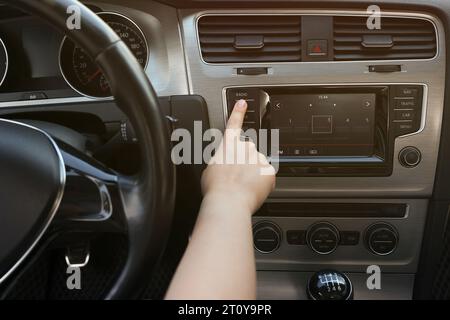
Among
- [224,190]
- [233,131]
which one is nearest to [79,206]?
[224,190]

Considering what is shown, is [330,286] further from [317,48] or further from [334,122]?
[317,48]

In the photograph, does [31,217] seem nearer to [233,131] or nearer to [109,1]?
[233,131]

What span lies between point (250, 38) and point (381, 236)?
67 centimetres

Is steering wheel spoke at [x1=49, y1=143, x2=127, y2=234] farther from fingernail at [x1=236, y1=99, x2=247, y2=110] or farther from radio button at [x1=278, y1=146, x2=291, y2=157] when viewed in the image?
radio button at [x1=278, y1=146, x2=291, y2=157]

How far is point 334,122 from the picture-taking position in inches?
56.1

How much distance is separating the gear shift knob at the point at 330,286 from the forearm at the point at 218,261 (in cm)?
60

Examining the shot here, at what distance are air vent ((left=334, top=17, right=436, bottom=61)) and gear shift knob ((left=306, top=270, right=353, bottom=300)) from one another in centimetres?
61

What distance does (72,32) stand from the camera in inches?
33.9

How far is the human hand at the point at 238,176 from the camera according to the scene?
3.45 ft

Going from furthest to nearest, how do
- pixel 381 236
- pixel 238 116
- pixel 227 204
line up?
pixel 381 236
pixel 238 116
pixel 227 204

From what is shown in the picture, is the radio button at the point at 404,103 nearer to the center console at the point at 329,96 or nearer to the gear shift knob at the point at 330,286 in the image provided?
the center console at the point at 329,96

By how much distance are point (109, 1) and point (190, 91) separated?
0.34m

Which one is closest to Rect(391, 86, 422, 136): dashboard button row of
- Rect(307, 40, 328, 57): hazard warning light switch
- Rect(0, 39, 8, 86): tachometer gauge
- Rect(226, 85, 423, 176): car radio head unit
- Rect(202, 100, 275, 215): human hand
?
Rect(226, 85, 423, 176): car radio head unit

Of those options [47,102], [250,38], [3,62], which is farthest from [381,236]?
[3,62]
